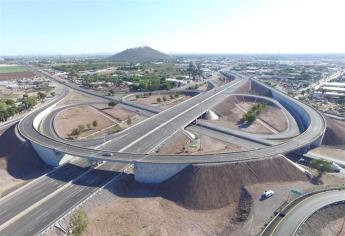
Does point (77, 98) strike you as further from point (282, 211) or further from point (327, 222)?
point (327, 222)

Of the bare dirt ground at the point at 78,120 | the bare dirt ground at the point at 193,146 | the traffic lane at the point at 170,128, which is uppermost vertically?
the traffic lane at the point at 170,128

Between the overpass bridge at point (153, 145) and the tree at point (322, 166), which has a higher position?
the overpass bridge at point (153, 145)

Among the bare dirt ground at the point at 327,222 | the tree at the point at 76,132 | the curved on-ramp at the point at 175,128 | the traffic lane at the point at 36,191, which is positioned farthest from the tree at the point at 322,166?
the tree at the point at 76,132

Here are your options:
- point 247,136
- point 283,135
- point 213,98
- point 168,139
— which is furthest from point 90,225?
point 213,98

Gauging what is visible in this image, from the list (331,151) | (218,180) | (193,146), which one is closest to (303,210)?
(218,180)

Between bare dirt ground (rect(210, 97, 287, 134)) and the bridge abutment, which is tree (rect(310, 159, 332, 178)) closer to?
bare dirt ground (rect(210, 97, 287, 134))

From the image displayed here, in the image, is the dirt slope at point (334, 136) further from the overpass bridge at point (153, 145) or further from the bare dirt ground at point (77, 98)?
the bare dirt ground at point (77, 98)
